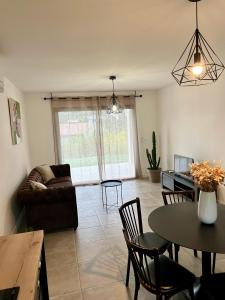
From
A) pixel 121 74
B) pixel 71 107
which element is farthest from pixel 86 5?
pixel 71 107

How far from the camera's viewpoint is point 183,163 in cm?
505

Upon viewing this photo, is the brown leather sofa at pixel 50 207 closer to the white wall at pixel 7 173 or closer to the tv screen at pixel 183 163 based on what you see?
the white wall at pixel 7 173

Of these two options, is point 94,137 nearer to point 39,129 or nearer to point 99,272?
point 39,129

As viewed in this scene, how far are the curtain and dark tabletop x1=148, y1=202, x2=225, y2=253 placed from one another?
4.17m

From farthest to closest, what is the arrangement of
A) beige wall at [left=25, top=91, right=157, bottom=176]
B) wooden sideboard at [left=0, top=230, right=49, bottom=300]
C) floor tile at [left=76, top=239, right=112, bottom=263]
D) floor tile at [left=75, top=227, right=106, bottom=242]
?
beige wall at [left=25, top=91, right=157, bottom=176], floor tile at [left=75, top=227, right=106, bottom=242], floor tile at [left=76, top=239, right=112, bottom=263], wooden sideboard at [left=0, top=230, right=49, bottom=300]

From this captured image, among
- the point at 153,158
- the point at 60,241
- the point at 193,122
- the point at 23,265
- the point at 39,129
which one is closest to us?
the point at 23,265

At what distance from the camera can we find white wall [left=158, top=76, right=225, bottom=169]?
4008 millimetres

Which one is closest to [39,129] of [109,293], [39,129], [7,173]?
[39,129]

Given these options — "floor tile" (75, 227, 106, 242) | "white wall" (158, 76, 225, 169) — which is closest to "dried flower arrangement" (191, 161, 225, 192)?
"floor tile" (75, 227, 106, 242)

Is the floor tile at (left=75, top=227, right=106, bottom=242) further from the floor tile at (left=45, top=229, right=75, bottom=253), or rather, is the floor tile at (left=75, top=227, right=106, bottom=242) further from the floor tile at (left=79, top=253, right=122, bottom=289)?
the floor tile at (left=79, top=253, right=122, bottom=289)

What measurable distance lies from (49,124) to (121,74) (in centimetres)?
267

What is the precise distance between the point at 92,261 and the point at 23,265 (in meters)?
1.57

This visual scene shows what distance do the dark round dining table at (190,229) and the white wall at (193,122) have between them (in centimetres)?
208

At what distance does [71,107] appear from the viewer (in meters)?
6.17
